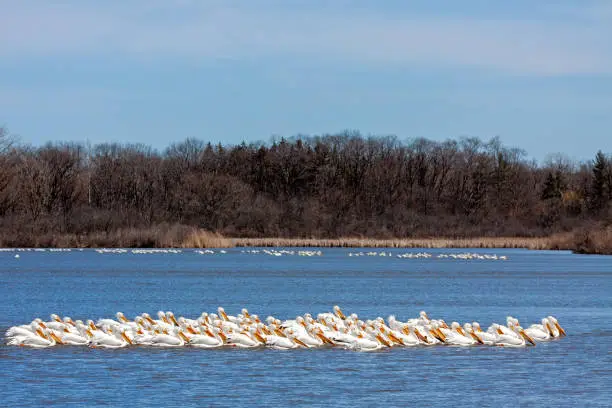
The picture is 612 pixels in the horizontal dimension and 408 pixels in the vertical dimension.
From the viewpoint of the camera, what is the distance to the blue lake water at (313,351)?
20.5 meters

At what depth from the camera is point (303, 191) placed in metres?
115

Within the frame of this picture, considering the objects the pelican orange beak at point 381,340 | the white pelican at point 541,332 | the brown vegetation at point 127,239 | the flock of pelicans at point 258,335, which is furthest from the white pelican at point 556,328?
the brown vegetation at point 127,239

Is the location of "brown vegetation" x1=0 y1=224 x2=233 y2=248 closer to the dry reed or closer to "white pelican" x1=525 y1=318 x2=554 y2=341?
the dry reed

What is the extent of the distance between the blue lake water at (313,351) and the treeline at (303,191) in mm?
25023

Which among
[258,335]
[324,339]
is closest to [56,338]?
[258,335]

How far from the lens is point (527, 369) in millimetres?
23703

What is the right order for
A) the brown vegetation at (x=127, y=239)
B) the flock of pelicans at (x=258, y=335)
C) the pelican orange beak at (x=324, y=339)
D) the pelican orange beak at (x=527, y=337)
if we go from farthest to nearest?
1. the brown vegetation at (x=127, y=239)
2. the pelican orange beak at (x=527, y=337)
3. the pelican orange beak at (x=324, y=339)
4. the flock of pelicans at (x=258, y=335)

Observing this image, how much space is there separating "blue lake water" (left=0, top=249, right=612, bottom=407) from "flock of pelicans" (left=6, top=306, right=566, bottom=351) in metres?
0.55

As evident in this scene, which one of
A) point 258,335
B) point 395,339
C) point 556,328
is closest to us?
point 258,335

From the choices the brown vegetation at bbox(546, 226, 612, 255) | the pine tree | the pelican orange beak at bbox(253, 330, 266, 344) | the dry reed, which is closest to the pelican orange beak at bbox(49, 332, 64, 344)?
the pelican orange beak at bbox(253, 330, 266, 344)

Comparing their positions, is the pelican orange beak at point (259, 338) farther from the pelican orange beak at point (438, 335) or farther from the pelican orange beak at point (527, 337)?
the pelican orange beak at point (527, 337)

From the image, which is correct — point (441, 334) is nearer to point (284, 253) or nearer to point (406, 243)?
point (284, 253)

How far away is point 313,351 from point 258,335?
139cm

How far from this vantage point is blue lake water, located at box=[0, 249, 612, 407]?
20531 mm
